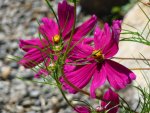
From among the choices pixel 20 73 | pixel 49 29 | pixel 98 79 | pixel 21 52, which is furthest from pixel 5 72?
pixel 98 79

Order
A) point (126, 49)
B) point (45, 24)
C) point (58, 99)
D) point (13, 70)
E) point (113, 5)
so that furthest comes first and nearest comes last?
point (113, 5), point (13, 70), point (58, 99), point (126, 49), point (45, 24)

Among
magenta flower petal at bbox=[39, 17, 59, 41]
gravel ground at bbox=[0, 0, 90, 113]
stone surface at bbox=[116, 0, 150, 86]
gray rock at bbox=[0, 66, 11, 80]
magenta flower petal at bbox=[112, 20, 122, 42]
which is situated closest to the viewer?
magenta flower petal at bbox=[112, 20, 122, 42]

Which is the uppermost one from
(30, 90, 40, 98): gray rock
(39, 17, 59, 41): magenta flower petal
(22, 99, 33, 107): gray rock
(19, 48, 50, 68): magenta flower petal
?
(39, 17, 59, 41): magenta flower petal

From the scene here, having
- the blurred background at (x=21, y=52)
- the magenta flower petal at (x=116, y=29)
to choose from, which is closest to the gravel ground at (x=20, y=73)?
the blurred background at (x=21, y=52)

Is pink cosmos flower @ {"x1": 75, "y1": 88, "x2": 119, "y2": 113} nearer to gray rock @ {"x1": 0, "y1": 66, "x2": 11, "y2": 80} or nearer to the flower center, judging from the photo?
the flower center

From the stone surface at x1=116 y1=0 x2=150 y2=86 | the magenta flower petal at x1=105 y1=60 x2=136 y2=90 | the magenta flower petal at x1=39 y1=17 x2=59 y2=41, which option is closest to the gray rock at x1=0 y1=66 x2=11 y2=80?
the stone surface at x1=116 y1=0 x2=150 y2=86

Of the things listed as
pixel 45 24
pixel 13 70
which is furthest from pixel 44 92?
pixel 45 24

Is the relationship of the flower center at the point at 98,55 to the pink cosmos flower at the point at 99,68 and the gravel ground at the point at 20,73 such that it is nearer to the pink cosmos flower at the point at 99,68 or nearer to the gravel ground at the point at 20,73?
the pink cosmos flower at the point at 99,68

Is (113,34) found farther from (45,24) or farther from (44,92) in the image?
(44,92)
